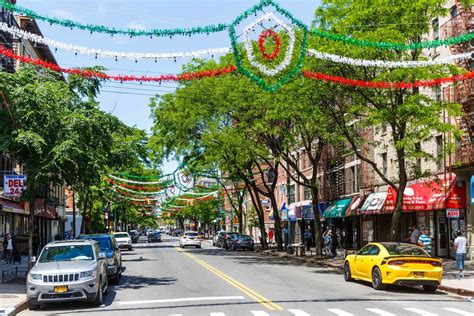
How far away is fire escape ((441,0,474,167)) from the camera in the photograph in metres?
28.4

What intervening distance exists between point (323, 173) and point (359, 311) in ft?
130

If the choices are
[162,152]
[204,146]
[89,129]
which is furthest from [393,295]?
[162,152]

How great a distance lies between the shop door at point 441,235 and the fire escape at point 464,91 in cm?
512

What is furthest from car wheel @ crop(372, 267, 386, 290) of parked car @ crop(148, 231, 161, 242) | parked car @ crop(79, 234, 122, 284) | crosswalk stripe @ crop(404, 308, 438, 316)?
parked car @ crop(148, 231, 161, 242)

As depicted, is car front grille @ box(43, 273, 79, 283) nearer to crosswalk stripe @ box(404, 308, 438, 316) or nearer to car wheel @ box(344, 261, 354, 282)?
crosswalk stripe @ box(404, 308, 438, 316)

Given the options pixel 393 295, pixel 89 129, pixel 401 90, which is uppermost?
pixel 401 90

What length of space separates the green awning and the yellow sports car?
2543 cm

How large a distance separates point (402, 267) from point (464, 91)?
555 inches

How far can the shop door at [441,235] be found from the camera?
109 ft

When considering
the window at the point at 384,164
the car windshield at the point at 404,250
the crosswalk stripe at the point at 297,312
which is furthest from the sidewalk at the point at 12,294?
the window at the point at 384,164

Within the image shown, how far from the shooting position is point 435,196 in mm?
31969

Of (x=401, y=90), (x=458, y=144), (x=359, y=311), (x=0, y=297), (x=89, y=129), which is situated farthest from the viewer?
(x=458, y=144)

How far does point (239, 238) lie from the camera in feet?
176

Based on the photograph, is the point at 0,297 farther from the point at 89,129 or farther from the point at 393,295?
the point at 393,295
